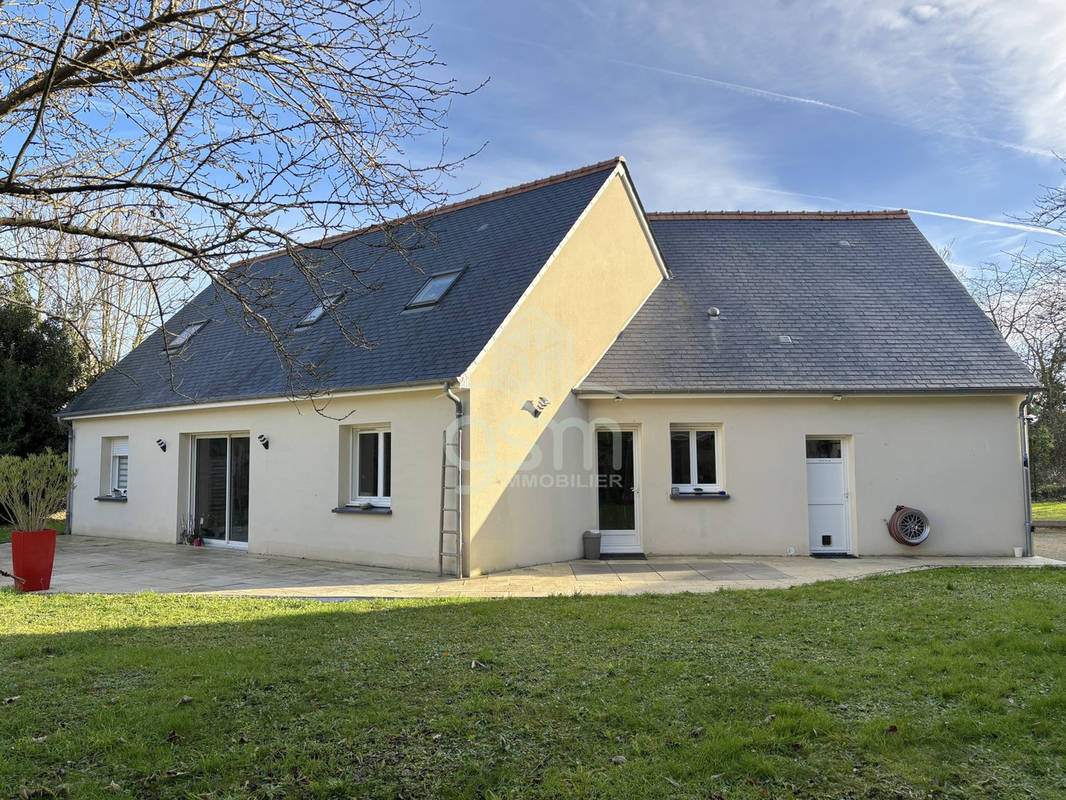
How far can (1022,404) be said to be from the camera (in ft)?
41.2

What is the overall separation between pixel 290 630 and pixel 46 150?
439cm

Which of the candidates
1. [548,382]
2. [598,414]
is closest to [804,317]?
[598,414]

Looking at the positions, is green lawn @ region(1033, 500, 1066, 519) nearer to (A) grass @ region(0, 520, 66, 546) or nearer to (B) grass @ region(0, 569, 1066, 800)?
(B) grass @ region(0, 569, 1066, 800)

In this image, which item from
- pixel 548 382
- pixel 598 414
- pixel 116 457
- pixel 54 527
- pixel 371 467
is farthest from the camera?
pixel 54 527

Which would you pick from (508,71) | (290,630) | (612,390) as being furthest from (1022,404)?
(290,630)

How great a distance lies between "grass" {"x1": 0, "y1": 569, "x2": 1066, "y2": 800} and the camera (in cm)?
370

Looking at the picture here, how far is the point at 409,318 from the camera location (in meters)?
12.6

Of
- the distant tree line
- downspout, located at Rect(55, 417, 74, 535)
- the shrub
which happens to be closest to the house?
the shrub

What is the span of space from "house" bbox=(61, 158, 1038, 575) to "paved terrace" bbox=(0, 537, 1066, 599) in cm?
47

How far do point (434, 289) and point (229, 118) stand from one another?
849cm

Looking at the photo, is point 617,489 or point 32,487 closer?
point 32,487

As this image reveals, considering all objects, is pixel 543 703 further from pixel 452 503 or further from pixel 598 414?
pixel 598 414

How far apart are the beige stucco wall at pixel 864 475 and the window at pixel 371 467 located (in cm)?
429

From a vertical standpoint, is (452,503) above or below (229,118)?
below
